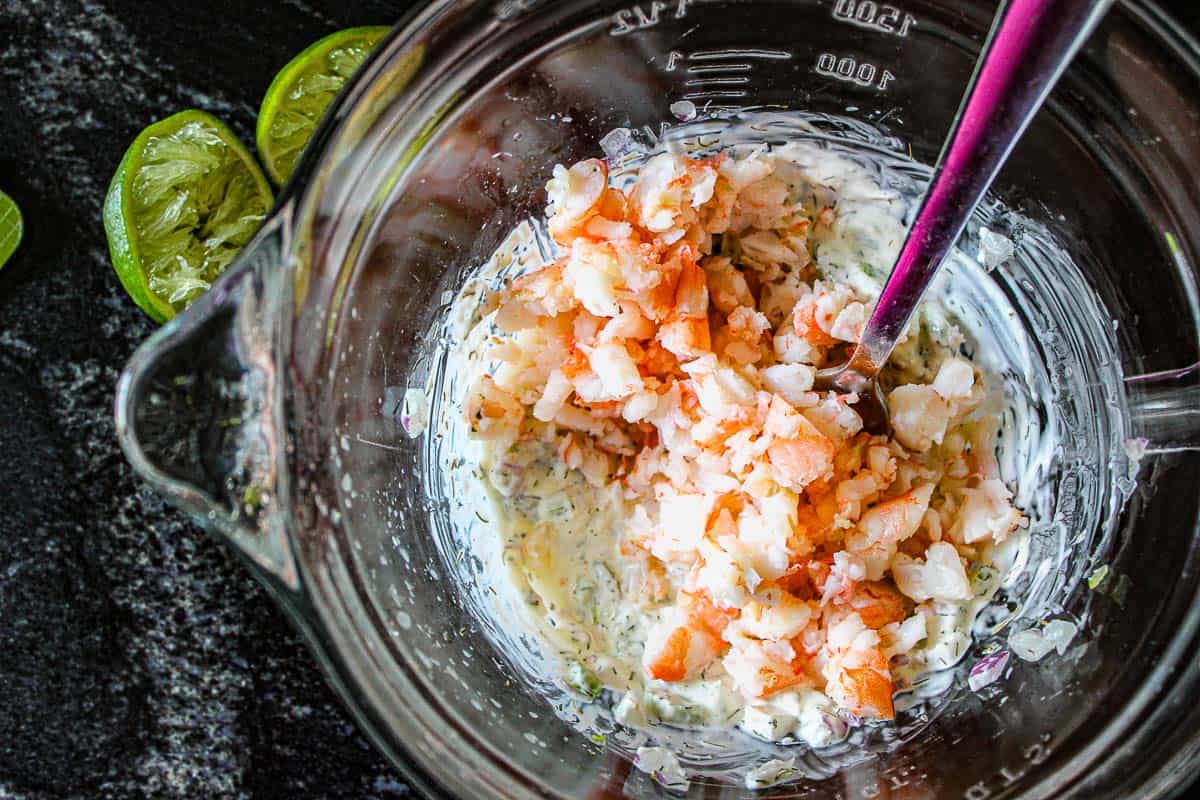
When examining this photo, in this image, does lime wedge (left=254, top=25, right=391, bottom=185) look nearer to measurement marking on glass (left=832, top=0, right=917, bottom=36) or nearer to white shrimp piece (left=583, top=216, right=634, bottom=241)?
white shrimp piece (left=583, top=216, right=634, bottom=241)

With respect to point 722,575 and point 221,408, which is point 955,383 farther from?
point 221,408

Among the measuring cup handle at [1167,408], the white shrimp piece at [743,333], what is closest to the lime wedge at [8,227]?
the white shrimp piece at [743,333]

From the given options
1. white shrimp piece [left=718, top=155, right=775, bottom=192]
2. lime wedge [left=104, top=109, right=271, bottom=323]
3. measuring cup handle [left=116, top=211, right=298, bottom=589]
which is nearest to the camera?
measuring cup handle [left=116, top=211, right=298, bottom=589]

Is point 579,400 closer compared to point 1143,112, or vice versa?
point 1143,112

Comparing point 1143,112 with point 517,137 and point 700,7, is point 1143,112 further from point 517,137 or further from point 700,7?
point 517,137

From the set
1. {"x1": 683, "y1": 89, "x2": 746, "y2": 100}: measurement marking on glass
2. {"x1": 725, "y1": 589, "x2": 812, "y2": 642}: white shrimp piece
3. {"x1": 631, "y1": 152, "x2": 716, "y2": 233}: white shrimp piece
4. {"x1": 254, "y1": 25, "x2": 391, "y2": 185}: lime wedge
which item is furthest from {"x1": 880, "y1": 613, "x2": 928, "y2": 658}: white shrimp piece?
{"x1": 254, "y1": 25, "x2": 391, "y2": 185}: lime wedge

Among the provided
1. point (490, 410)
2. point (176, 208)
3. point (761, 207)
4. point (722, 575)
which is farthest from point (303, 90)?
point (722, 575)

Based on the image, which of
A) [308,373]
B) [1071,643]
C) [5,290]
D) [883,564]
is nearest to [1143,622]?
[1071,643]
